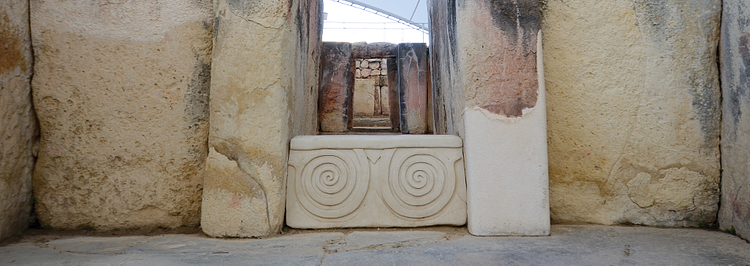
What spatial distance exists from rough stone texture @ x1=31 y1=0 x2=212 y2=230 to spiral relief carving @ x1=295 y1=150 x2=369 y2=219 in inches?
21.7

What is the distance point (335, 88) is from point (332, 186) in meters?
4.99

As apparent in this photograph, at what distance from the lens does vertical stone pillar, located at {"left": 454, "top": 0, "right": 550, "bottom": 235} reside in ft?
6.04

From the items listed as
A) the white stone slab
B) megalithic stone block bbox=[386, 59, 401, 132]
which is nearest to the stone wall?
megalithic stone block bbox=[386, 59, 401, 132]

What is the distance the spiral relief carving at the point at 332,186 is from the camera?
1.98m

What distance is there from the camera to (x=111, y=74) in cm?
198

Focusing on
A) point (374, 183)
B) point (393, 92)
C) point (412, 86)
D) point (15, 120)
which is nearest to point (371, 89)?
point (393, 92)

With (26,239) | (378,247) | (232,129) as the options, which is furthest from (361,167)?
(26,239)

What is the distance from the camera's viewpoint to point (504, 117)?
187 centimetres

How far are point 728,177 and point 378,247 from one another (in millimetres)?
1722

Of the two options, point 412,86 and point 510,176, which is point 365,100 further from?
point 510,176

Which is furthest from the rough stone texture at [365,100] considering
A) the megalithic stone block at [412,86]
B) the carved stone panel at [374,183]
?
the carved stone panel at [374,183]

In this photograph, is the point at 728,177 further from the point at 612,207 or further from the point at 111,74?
the point at 111,74

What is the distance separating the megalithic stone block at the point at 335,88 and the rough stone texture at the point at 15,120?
4921 millimetres

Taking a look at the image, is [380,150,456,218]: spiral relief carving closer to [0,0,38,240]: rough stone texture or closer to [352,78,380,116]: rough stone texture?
[0,0,38,240]: rough stone texture
